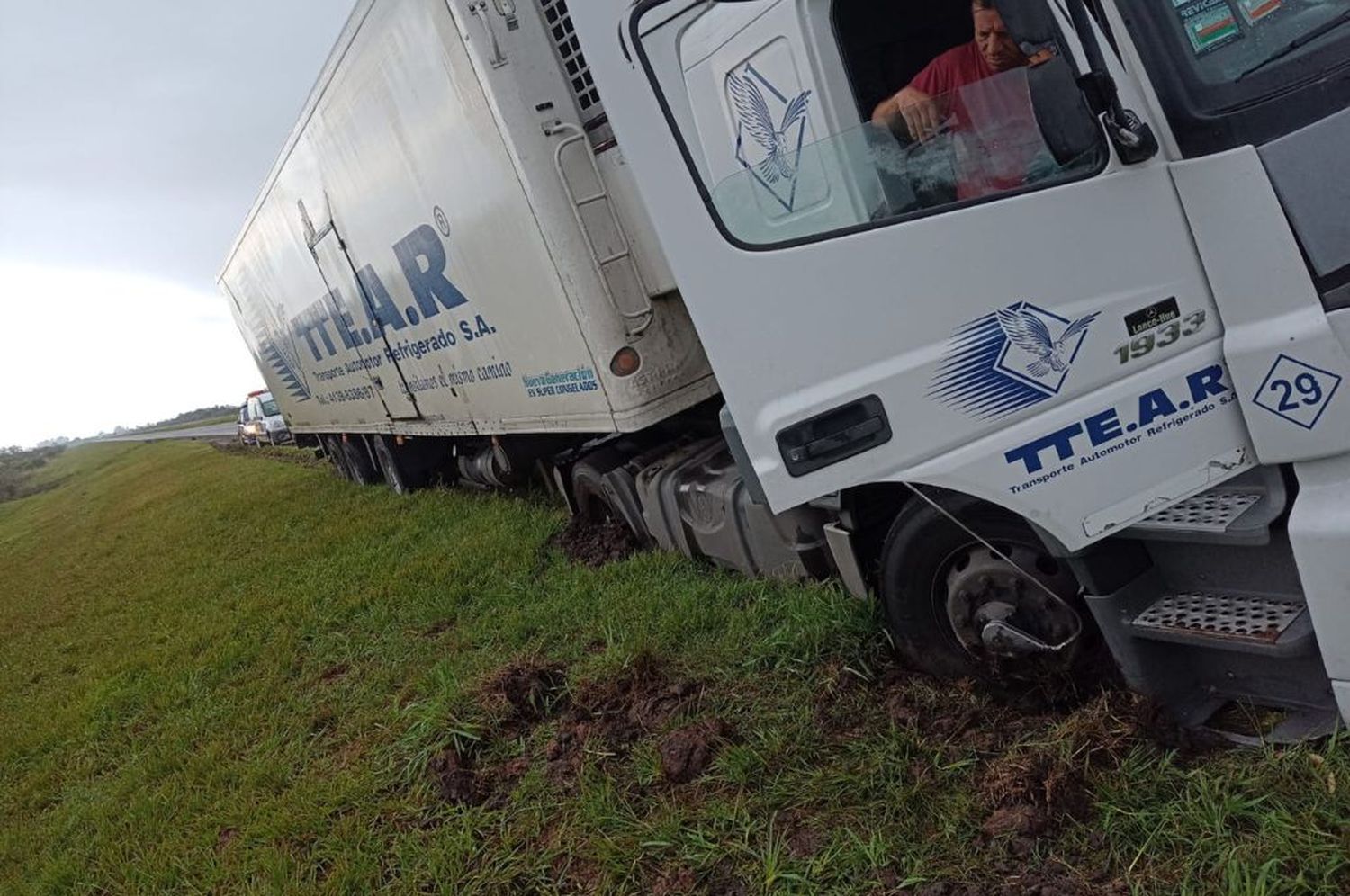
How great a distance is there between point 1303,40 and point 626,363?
295 cm

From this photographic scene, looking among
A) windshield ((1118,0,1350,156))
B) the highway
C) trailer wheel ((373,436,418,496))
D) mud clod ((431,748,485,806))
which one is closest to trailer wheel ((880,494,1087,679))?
windshield ((1118,0,1350,156))

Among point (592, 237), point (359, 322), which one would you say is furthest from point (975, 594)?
point (359, 322)

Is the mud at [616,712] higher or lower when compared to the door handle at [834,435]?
lower

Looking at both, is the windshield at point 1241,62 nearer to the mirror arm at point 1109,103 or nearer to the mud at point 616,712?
the mirror arm at point 1109,103

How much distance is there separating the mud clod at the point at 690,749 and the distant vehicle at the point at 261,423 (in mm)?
26850

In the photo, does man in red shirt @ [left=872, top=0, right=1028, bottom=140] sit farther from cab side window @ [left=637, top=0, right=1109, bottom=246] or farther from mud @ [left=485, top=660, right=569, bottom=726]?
mud @ [left=485, top=660, right=569, bottom=726]

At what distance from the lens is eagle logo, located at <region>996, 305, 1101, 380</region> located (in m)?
2.41

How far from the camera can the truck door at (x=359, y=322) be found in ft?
25.9

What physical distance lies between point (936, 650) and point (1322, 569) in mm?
1282

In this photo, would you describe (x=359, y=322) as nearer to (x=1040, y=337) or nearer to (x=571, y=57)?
(x=571, y=57)

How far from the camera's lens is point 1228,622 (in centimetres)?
238

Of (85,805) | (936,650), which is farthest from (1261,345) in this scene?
(85,805)

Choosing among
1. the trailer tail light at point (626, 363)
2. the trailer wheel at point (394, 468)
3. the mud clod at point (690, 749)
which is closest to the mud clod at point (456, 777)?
the mud clod at point (690, 749)

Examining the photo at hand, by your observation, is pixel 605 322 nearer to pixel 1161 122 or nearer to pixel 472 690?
pixel 472 690
